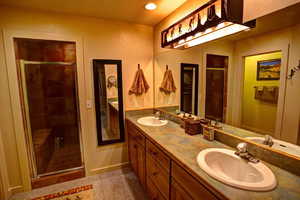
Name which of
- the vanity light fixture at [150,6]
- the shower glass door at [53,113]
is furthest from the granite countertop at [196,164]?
the shower glass door at [53,113]

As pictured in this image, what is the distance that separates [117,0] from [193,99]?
1.45 m

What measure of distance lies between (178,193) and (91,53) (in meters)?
2.01

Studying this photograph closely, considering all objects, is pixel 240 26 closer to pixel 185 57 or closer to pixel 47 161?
pixel 185 57

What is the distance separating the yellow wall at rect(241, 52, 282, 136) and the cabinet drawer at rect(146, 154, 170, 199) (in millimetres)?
846

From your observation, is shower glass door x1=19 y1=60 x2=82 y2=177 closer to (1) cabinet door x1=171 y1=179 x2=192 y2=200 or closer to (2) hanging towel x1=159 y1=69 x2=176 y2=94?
(2) hanging towel x1=159 y1=69 x2=176 y2=94

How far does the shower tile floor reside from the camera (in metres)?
1.84

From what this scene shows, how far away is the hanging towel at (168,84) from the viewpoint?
2.17m

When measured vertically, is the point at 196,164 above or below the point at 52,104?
below

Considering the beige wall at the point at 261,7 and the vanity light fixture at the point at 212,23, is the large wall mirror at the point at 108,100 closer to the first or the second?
the vanity light fixture at the point at 212,23

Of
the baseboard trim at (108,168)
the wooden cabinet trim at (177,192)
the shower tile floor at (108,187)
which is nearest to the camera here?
the wooden cabinet trim at (177,192)

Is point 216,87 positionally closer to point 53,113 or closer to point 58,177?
point 58,177

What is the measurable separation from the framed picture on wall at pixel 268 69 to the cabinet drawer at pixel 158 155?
3.23 feet

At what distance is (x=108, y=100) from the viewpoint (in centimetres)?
225

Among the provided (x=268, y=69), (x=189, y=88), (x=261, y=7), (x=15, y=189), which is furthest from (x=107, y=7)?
(x=15, y=189)
